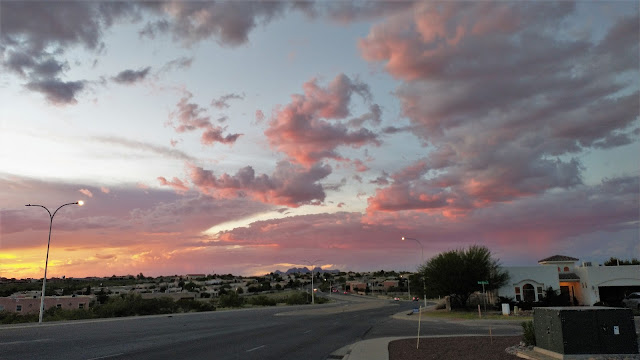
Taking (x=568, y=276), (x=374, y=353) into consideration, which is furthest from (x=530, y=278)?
(x=374, y=353)

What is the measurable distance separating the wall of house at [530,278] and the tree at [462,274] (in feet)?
3.82

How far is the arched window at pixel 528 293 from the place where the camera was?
48.1 m

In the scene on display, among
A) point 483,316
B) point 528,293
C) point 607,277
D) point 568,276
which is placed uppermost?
point 568,276

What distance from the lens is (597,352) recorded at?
1444cm

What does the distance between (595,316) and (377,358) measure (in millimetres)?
7472

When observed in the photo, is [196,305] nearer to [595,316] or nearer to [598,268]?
[598,268]

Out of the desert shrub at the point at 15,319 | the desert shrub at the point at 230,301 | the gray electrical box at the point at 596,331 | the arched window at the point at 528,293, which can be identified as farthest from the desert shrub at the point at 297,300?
the gray electrical box at the point at 596,331

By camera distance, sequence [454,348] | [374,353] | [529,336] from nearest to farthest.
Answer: [529,336], [374,353], [454,348]

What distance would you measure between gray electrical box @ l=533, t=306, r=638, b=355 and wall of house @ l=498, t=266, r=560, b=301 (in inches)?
1400

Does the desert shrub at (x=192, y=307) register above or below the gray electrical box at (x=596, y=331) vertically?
below

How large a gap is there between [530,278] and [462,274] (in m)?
8.16

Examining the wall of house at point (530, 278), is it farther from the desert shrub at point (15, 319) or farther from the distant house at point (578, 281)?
the desert shrub at point (15, 319)

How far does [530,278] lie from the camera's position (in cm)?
4838

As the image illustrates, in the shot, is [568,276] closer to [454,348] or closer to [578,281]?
[578,281]
